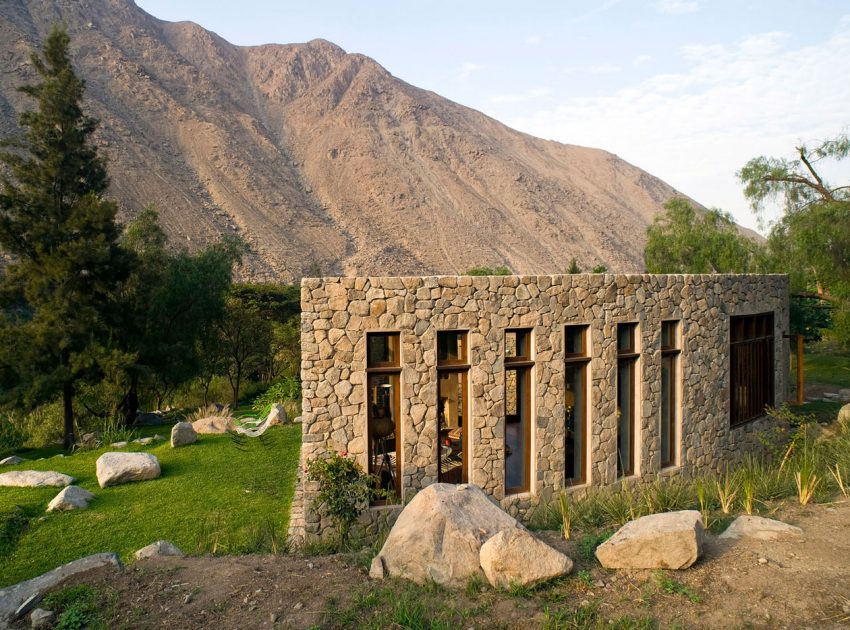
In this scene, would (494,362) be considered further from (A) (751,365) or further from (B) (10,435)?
(B) (10,435)

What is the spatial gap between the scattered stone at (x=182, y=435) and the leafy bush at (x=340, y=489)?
22.2 feet

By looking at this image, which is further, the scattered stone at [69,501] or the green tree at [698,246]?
the green tree at [698,246]

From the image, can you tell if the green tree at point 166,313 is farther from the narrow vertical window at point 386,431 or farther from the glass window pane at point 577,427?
the glass window pane at point 577,427

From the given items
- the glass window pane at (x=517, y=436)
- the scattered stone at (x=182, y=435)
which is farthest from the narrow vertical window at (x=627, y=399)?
the scattered stone at (x=182, y=435)

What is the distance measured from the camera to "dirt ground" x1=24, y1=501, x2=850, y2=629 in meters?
4.37

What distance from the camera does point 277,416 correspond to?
15219 mm

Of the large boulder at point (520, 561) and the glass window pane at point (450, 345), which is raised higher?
the glass window pane at point (450, 345)

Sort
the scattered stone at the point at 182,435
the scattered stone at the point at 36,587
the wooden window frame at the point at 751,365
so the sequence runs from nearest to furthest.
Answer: the scattered stone at the point at 36,587 < the wooden window frame at the point at 751,365 < the scattered stone at the point at 182,435

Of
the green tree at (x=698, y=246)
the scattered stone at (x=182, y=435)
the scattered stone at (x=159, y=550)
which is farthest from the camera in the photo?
the green tree at (x=698, y=246)

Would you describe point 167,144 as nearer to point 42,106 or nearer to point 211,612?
point 42,106

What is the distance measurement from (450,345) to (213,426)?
7771mm

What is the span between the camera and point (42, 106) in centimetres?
1617

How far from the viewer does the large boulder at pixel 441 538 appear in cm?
526

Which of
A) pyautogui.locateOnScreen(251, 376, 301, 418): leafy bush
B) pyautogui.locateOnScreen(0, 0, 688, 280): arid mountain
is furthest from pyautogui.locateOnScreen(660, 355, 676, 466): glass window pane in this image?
pyautogui.locateOnScreen(0, 0, 688, 280): arid mountain
